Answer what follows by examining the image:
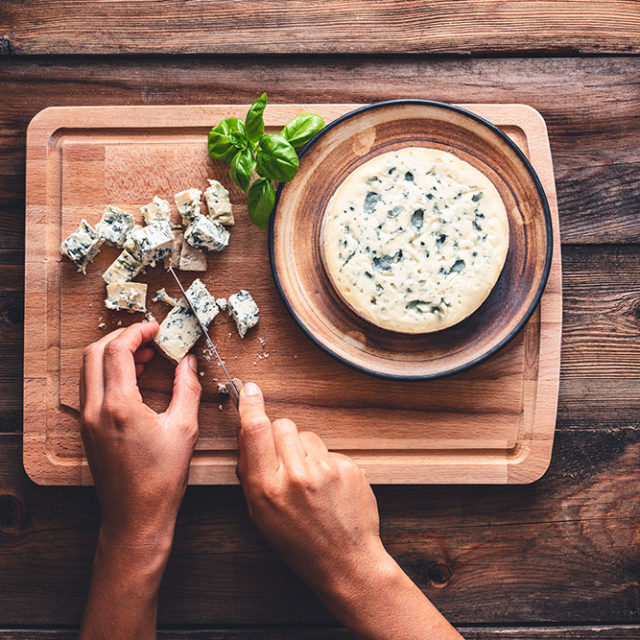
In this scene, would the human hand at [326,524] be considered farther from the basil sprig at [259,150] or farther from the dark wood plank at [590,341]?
the dark wood plank at [590,341]

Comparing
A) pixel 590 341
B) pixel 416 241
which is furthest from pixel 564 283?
pixel 416 241

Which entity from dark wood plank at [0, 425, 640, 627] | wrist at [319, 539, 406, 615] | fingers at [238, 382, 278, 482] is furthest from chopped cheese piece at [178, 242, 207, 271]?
wrist at [319, 539, 406, 615]

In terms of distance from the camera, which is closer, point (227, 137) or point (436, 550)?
point (227, 137)

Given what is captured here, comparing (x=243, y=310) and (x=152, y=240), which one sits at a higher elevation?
(x=152, y=240)

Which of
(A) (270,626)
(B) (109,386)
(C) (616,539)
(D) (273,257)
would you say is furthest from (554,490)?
(B) (109,386)

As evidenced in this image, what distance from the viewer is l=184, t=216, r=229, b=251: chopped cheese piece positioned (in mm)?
1782

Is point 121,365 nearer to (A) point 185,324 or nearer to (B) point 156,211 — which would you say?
(A) point 185,324

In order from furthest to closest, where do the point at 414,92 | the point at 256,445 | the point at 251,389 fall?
the point at 414,92, the point at 251,389, the point at 256,445

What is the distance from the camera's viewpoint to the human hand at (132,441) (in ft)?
5.67

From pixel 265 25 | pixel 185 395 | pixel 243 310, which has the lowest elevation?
Result: pixel 185 395

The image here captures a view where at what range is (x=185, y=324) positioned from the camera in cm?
183

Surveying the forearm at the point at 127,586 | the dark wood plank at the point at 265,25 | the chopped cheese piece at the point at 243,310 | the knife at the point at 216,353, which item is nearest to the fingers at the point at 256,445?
the knife at the point at 216,353

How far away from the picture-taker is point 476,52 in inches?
78.9

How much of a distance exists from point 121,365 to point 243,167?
2.23 ft
